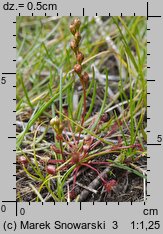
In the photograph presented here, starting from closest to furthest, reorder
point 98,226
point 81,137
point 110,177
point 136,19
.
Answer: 1. point 98,226
2. point 110,177
3. point 81,137
4. point 136,19

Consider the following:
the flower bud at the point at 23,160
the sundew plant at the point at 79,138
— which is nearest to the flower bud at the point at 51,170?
the sundew plant at the point at 79,138

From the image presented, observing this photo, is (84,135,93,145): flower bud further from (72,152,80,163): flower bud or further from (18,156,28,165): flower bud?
(18,156,28,165): flower bud

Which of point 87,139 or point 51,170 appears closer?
point 51,170

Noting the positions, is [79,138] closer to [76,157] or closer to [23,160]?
[76,157]

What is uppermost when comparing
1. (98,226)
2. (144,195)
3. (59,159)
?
(59,159)

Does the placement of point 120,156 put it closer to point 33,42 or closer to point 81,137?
point 81,137

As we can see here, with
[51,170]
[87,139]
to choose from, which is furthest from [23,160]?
[87,139]

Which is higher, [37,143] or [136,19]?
[136,19]

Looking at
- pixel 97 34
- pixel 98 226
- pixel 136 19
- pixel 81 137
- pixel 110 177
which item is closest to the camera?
pixel 98 226

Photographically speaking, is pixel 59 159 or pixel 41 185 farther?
pixel 59 159

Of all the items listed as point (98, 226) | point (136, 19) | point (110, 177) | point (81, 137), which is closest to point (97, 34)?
point (136, 19)

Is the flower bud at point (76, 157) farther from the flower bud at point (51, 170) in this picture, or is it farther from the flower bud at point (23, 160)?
the flower bud at point (23, 160)
